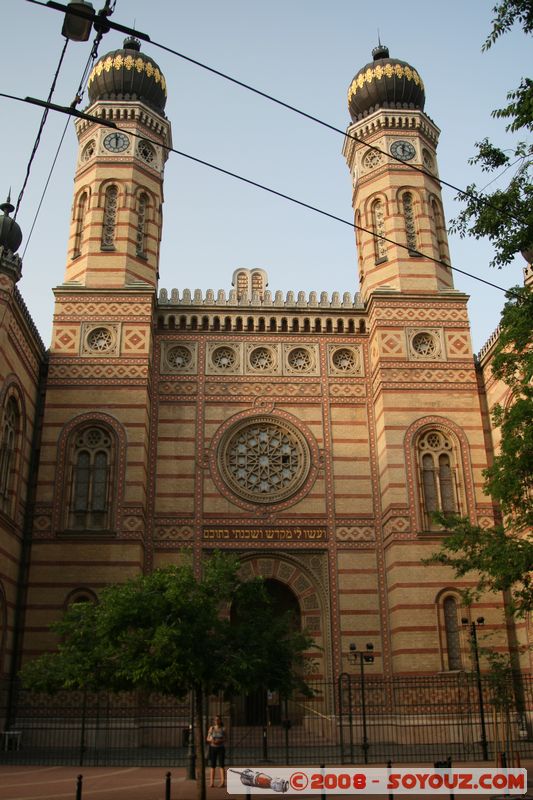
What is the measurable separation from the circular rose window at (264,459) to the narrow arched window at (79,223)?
7.38 meters

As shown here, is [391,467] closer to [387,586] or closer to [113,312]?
[387,586]

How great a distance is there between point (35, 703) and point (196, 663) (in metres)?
9.65

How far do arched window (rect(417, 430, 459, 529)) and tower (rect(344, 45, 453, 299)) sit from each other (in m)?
4.68

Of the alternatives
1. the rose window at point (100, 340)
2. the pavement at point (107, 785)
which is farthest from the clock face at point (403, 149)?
the pavement at point (107, 785)

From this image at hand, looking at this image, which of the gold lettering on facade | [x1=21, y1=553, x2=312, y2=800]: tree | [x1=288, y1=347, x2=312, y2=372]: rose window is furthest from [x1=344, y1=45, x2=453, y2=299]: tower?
[x1=21, y1=553, x2=312, y2=800]: tree

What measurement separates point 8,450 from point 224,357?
276 inches

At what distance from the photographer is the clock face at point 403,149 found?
25.4 meters

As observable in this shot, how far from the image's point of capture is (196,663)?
11391mm

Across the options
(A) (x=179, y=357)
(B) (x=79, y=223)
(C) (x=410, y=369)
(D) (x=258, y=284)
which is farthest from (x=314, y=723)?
(B) (x=79, y=223)

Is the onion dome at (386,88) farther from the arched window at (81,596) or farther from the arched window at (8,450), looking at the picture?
the arched window at (81,596)

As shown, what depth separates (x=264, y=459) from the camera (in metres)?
23.0

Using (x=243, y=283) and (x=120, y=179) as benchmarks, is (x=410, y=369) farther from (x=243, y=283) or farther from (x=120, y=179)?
(x=120, y=179)

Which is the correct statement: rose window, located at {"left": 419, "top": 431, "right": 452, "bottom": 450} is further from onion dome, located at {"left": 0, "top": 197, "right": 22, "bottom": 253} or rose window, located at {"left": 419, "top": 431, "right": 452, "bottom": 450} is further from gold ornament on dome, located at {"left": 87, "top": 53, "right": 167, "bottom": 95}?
gold ornament on dome, located at {"left": 87, "top": 53, "right": 167, "bottom": 95}

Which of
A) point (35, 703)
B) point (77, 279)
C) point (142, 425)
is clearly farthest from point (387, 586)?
point (77, 279)
